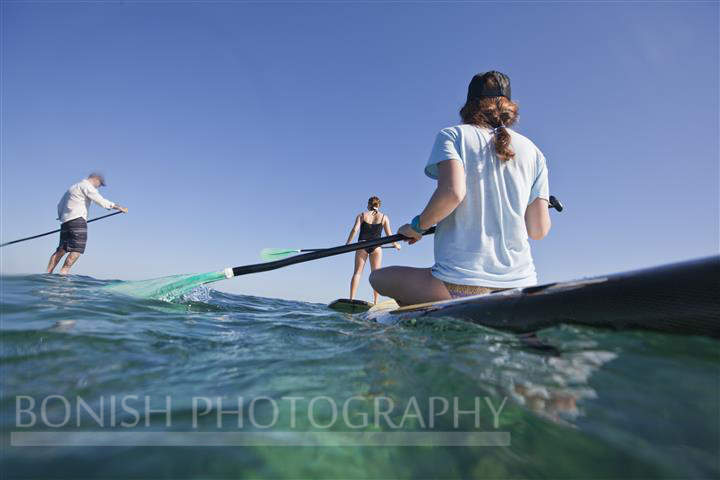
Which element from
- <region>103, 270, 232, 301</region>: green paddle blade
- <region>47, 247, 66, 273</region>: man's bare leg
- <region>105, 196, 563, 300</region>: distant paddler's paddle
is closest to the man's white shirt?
<region>47, 247, 66, 273</region>: man's bare leg

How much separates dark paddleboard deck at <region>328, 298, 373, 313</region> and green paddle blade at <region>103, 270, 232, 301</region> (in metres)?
1.79

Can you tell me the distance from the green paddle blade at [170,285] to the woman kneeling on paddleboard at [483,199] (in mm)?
2335

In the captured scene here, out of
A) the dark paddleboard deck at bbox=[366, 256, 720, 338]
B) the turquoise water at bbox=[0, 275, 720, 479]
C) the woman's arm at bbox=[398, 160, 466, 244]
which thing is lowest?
the turquoise water at bbox=[0, 275, 720, 479]

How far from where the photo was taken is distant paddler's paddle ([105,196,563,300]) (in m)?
3.47

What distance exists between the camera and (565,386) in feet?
3.80

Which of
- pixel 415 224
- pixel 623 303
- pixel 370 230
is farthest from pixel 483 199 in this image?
pixel 370 230

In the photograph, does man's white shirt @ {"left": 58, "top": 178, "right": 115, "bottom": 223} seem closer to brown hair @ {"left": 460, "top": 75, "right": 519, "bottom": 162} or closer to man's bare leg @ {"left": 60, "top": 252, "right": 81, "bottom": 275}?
man's bare leg @ {"left": 60, "top": 252, "right": 81, "bottom": 275}

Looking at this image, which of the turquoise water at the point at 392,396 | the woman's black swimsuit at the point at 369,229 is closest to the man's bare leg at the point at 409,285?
the turquoise water at the point at 392,396

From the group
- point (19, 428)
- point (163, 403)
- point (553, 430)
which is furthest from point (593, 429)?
point (19, 428)

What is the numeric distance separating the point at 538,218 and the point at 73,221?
8029mm

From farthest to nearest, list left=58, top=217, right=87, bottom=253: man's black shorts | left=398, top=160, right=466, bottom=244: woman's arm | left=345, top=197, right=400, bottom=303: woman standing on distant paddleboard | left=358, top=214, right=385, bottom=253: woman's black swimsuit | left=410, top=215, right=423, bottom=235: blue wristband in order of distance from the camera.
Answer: left=358, top=214, right=385, bottom=253: woman's black swimsuit < left=345, top=197, right=400, bottom=303: woman standing on distant paddleboard < left=58, top=217, right=87, bottom=253: man's black shorts < left=410, top=215, right=423, bottom=235: blue wristband < left=398, top=160, right=466, bottom=244: woman's arm

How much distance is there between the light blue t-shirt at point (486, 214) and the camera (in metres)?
2.32

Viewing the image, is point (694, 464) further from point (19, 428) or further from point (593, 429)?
point (19, 428)

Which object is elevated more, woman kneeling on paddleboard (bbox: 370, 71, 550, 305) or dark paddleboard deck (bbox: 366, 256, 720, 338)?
woman kneeling on paddleboard (bbox: 370, 71, 550, 305)
